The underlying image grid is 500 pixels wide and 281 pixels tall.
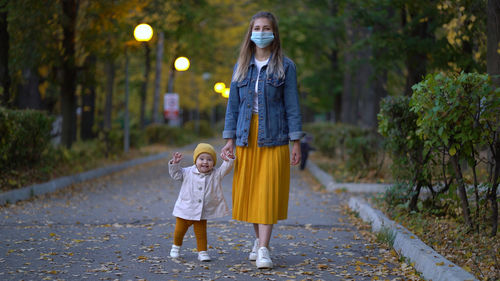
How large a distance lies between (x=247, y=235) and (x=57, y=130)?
14.4 meters

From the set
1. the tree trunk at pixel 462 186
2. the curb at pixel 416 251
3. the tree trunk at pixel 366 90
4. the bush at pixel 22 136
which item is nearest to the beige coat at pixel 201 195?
the curb at pixel 416 251

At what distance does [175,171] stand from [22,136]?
6040 mm

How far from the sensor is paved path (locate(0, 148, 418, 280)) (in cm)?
531

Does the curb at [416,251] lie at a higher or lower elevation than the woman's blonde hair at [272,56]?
lower

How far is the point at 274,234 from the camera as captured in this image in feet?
24.2

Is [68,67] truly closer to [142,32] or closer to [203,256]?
[142,32]

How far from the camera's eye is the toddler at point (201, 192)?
18.8ft

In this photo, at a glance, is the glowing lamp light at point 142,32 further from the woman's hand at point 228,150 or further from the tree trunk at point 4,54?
the woman's hand at point 228,150

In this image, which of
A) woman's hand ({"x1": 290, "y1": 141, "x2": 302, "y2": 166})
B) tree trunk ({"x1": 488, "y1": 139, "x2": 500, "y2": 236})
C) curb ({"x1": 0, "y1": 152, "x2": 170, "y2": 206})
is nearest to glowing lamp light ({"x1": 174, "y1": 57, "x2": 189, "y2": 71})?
curb ({"x1": 0, "y1": 152, "x2": 170, "y2": 206})

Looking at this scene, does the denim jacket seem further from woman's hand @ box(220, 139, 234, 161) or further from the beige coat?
the beige coat

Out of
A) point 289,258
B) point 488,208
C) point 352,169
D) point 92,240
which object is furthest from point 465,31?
point 92,240

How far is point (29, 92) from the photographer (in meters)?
17.8

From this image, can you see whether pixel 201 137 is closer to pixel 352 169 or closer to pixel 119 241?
pixel 352 169

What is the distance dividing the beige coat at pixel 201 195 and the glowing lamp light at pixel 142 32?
12459 millimetres
